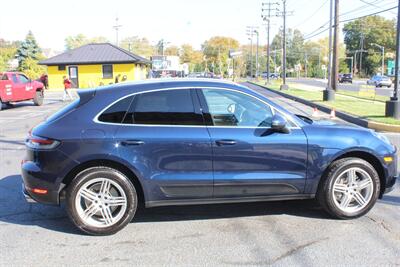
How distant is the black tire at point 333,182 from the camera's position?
525 centimetres

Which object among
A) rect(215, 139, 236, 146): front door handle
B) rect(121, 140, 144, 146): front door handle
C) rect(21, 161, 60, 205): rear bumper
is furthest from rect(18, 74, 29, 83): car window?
rect(215, 139, 236, 146): front door handle

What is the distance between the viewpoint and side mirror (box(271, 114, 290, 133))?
16.5 feet

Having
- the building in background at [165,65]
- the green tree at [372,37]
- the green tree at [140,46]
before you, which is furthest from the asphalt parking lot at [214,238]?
the green tree at [140,46]

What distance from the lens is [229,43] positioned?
14762 cm

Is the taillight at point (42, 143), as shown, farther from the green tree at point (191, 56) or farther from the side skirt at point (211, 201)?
the green tree at point (191, 56)

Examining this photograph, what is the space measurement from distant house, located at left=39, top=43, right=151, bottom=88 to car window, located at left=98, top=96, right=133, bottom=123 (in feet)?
143

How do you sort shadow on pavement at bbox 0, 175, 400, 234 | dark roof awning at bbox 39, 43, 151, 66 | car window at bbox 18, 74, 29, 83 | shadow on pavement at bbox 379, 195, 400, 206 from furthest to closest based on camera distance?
dark roof awning at bbox 39, 43, 151, 66 < car window at bbox 18, 74, 29, 83 < shadow on pavement at bbox 379, 195, 400, 206 < shadow on pavement at bbox 0, 175, 400, 234

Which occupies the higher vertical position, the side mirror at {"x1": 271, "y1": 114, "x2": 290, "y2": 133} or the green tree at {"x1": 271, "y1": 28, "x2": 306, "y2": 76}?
the green tree at {"x1": 271, "y1": 28, "x2": 306, "y2": 76}

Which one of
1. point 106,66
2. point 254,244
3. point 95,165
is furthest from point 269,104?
point 106,66

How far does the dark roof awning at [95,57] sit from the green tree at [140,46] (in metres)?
83.5

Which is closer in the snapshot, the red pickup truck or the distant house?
the red pickup truck

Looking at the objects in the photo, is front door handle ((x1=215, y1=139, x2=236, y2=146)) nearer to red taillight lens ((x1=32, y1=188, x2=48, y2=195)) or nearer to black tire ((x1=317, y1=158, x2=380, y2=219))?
black tire ((x1=317, y1=158, x2=380, y2=219))

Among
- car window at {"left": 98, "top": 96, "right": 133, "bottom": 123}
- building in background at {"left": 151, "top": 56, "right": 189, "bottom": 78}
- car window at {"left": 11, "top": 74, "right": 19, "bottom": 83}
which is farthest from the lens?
building in background at {"left": 151, "top": 56, "right": 189, "bottom": 78}

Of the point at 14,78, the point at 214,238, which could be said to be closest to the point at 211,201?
the point at 214,238
